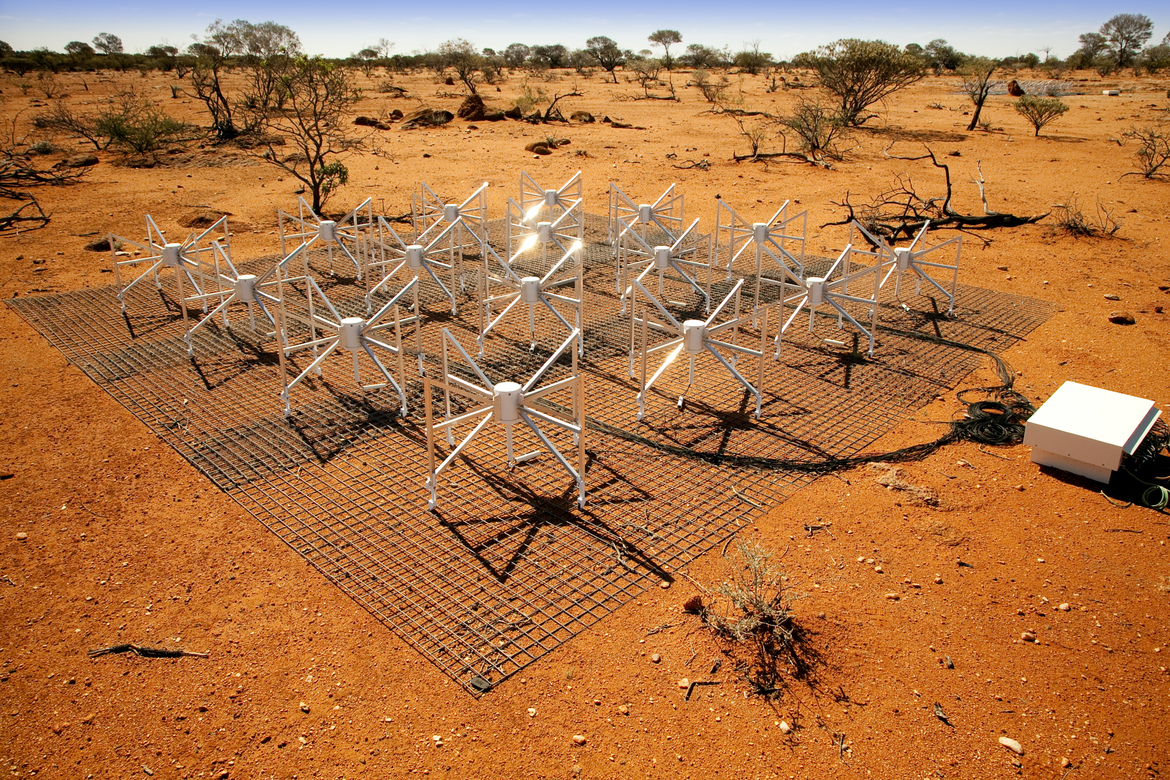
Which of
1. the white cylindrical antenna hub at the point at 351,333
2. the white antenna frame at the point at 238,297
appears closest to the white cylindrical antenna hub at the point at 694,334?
the white cylindrical antenna hub at the point at 351,333

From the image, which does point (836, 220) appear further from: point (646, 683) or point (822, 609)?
point (646, 683)

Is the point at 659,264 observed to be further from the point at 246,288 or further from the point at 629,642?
the point at 629,642

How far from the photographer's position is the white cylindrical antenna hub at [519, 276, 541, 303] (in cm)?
835

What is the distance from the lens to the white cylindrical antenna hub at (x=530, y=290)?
835cm

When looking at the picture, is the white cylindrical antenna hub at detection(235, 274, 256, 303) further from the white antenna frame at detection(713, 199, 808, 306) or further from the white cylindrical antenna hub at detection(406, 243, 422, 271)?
the white antenna frame at detection(713, 199, 808, 306)

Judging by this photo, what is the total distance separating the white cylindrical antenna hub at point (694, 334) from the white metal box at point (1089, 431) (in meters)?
2.87

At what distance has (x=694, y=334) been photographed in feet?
24.1

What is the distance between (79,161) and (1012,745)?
23215 mm

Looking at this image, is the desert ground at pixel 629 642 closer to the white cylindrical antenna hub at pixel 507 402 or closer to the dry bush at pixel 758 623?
the dry bush at pixel 758 623

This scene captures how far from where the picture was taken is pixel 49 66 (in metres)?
45.7

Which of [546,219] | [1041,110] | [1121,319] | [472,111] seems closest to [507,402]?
[1121,319]

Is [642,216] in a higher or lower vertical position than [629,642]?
higher

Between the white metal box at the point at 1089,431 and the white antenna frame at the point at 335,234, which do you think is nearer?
the white metal box at the point at 1089,431

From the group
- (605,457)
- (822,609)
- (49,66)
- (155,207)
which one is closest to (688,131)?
(155,207)
